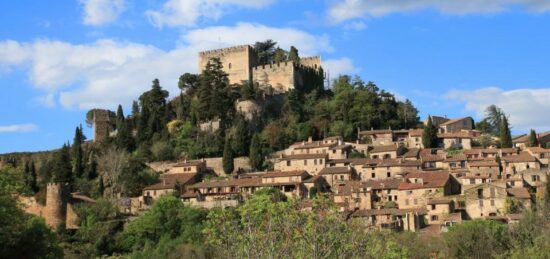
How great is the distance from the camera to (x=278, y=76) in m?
91.5

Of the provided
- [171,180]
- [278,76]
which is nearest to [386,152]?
[171,180]

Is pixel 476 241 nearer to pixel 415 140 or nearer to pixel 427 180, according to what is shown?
pixel 427 180

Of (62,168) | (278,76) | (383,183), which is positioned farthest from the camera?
A: (278,76)

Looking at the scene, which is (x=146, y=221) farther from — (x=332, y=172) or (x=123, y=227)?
(x=332, y=172)

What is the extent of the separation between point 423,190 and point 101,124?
4307cm

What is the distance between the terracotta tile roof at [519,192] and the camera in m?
60.8

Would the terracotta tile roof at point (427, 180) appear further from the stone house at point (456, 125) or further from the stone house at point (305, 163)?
the stone house at point (456, 125)

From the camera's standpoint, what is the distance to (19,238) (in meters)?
37.1

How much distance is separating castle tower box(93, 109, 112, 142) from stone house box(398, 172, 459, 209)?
38931 millimetres

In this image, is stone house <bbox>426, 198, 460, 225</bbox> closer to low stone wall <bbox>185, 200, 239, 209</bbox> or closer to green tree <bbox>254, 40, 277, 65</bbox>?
low stone wall <bbox>185, 200, 239, 209</bbox>

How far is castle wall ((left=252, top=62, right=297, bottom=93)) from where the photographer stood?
90.7 meters

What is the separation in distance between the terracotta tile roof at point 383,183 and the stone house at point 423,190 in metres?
0.74

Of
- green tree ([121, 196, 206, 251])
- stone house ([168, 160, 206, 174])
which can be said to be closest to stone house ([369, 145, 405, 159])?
stone house ([168, 160, 206, 174])

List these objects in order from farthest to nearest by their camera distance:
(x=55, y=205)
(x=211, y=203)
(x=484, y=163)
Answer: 1. (x=484, y=163)
2. (x=211, y=203)
3. (x=55, y=205)
